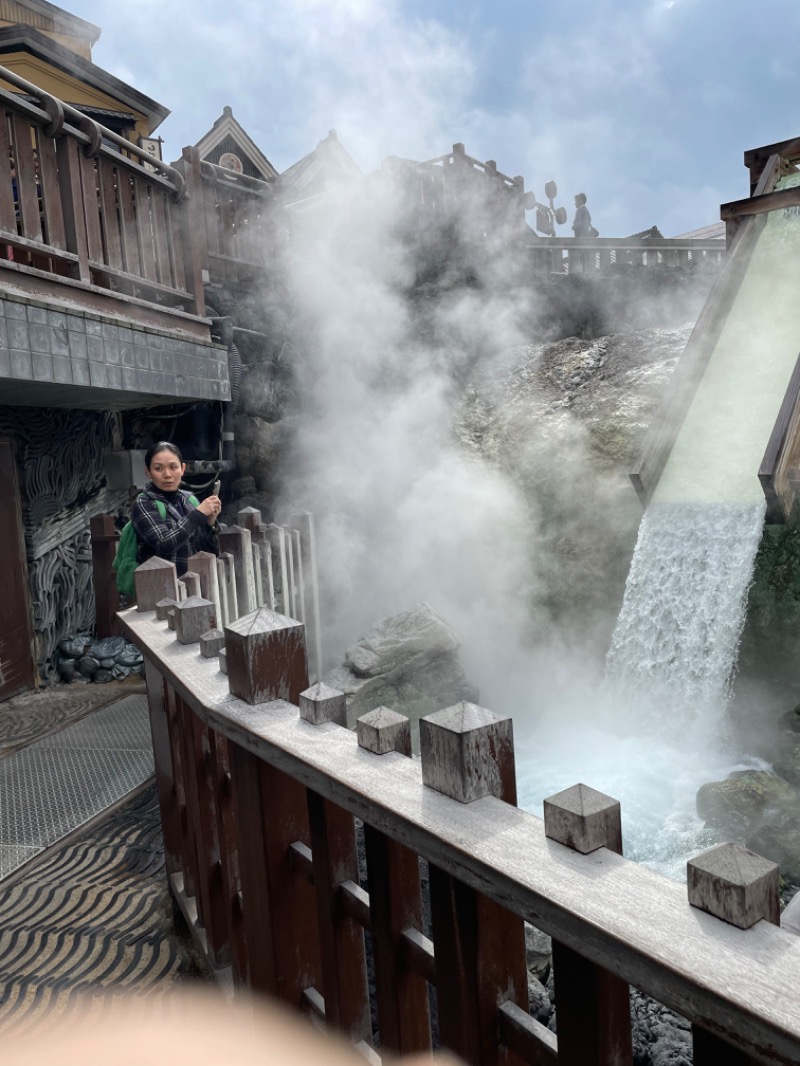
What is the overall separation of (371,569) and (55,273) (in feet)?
18.6

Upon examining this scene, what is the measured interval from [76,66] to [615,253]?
11084 mm

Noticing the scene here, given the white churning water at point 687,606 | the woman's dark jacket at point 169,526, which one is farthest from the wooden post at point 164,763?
the white churning water at point 687,606

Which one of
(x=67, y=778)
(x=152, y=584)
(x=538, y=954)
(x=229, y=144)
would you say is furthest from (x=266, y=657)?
(x=229, y=144)

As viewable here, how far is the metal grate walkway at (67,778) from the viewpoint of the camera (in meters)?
3.80

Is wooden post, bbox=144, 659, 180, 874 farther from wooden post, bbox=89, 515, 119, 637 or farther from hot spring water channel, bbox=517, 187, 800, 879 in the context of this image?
wooden post, bbox=89, 515, 119, 637

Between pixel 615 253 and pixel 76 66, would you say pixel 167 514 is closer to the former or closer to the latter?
pixel 615 253

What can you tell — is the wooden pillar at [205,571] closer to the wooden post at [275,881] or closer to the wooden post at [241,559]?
the wooden post at [241,559]

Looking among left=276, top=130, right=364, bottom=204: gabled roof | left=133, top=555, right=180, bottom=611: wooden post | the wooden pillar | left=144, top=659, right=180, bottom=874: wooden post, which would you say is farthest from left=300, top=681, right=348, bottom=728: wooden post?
left=276, top=130, right=364, bottom=204: gabled roof

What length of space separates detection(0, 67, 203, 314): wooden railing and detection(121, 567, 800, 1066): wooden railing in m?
4.43

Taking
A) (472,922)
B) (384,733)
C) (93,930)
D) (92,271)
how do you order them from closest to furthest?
(472,922) < (384,733) < (93,930) < (92,271)

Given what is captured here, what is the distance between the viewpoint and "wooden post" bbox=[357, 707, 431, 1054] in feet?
4.36

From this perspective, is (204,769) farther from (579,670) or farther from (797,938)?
(579,670)

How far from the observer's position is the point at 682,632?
7992 millimetres

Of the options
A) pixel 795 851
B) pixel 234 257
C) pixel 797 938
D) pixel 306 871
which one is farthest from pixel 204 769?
pixel 234 257
